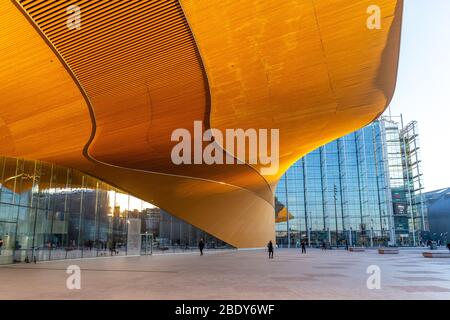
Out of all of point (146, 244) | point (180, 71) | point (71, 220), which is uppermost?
point (180, 71)

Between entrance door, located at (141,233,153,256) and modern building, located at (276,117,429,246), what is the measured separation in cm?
3315

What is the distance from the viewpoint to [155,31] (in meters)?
8.34

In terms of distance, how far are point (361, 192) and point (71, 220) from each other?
4535 cm

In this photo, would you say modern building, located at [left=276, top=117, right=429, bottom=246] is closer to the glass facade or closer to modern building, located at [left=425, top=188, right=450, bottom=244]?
modern building, located at [left=425, top=188, right=450, bottom=244]

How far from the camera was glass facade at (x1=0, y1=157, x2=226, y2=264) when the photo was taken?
17297mm

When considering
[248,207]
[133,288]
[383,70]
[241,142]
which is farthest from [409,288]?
[248,207]

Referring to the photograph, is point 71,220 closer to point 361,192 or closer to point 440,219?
point 361,192

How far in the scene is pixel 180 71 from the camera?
32.6 feet

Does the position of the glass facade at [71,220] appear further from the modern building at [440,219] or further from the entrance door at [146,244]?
the modern building at [440,219]

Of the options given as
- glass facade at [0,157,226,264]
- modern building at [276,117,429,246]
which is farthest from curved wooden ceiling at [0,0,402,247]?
modern building at [276,117,429,246]

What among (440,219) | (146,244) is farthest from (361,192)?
(146,244)

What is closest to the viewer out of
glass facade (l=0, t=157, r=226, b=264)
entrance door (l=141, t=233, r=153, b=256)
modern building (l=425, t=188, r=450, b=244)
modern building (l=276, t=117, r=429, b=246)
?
glass facade (l=0, t=157, r=226, b=264)
